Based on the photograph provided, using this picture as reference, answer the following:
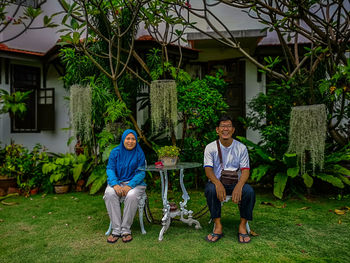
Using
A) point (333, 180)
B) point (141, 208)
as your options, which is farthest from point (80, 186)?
point (333, 180)

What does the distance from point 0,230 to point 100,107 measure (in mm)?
2714

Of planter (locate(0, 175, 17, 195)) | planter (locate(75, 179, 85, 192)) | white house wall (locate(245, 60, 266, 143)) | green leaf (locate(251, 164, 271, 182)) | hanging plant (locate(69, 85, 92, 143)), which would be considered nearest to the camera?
green leaf (locate(251, 164, 271, 182))

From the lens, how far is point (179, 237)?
11.9 feet

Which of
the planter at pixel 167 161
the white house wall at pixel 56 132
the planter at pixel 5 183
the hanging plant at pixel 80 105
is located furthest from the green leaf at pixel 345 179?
the white house wall at pixel 56 132

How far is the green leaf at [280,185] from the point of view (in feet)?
16.8

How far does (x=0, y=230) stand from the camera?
4.01 m

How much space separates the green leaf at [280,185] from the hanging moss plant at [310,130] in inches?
20.1

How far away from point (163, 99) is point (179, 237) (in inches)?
97.2

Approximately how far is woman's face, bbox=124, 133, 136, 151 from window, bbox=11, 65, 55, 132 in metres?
5.35

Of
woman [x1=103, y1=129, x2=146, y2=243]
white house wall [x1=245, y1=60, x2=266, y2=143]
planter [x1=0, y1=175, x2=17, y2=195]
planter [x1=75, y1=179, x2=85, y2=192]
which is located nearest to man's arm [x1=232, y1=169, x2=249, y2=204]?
woman [x1=103, y1=129, x2=146, y2=243]

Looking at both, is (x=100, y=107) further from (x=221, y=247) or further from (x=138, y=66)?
Result: (x=221, y=247)

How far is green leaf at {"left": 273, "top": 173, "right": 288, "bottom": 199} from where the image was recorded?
5117 millimetres

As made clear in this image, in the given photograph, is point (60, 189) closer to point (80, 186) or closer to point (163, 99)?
point (80, 186)

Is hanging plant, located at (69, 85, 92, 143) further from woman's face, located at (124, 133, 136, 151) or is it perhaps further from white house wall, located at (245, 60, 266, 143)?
white house wall, located at (245, 60, 266, 143)
